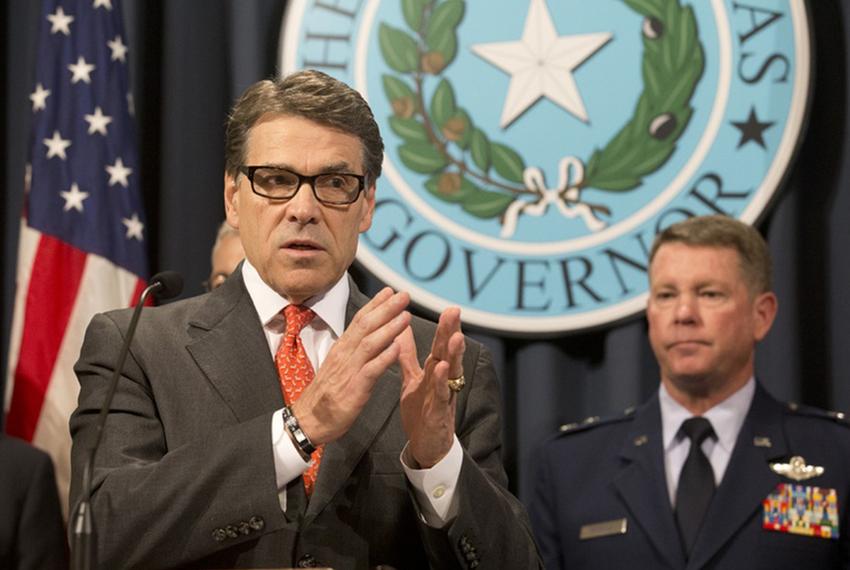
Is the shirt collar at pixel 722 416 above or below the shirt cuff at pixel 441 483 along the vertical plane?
below

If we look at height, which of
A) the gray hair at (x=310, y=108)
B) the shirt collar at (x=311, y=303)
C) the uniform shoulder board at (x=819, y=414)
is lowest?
the uniform shoulder board at (x=819, y=414)

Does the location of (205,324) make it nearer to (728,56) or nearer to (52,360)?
(52,360)

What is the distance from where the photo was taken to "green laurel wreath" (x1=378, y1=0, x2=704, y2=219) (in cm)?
412

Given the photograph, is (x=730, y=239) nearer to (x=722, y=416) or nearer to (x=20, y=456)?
(x=722, y=416)

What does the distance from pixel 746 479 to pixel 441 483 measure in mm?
1701

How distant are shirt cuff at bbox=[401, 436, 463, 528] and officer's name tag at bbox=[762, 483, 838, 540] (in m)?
1.68

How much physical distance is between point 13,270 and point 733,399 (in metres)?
2.25

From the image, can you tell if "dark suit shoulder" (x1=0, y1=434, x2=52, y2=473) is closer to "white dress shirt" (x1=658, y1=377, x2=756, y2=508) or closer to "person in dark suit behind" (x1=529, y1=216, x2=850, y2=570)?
"person in dark suit behind" (x1=529, y1=216, x2=850, y2=570)

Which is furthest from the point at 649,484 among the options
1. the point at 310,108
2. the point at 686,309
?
the point at 310,108

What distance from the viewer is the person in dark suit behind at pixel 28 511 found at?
350 cm

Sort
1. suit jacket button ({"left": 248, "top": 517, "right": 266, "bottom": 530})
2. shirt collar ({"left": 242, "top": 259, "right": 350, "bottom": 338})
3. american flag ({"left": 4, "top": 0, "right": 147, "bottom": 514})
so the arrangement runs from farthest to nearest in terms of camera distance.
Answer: american flag ({"left": 4, "top": 0, "right": 147, "bottom": 514}) < shirt collar ({"left": 242, "top": 259, "right": 350, "bottom": 338}) < suit jacket button ({"left": 248, "top": 517, "right": 266, "bottom": 530})

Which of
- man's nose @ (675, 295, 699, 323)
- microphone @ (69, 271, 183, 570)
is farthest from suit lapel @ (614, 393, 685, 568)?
microphone @ (69, 271, 183, 570)

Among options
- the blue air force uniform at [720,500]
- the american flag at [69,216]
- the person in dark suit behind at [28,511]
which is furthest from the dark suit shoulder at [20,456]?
the blue air force uniform at [720,500]

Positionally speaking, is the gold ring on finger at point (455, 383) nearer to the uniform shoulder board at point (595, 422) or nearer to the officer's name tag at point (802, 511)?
the officer's name tag at point (802, 511)
